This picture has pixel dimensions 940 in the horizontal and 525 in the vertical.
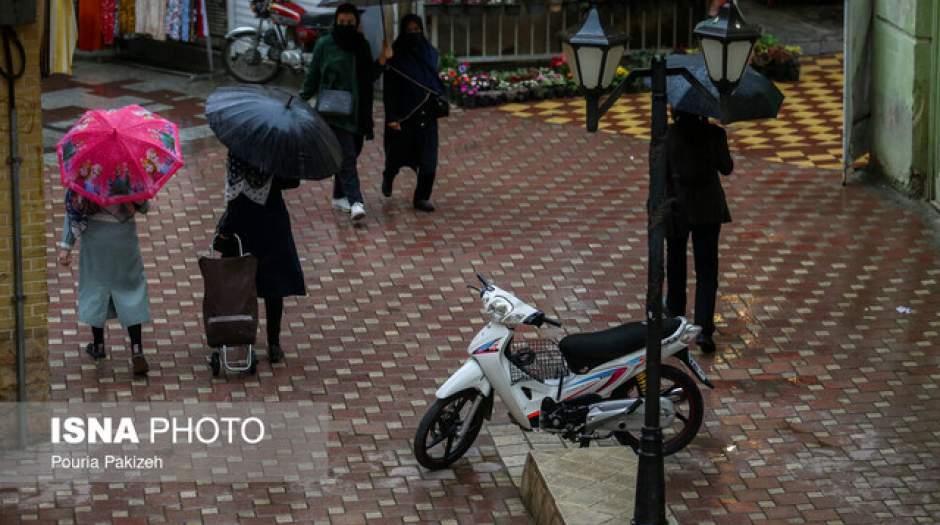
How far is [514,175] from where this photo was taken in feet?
52.6

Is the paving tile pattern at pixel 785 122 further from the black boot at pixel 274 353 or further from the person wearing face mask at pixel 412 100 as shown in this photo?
the black boot at pixel 274 353

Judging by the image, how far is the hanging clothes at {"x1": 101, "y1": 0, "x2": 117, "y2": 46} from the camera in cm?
1998

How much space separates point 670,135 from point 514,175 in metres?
4.75

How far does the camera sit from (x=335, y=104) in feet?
46.0

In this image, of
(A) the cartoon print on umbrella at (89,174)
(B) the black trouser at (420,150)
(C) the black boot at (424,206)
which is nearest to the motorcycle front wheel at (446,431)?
(A) the cartoon print on umbrella at (89,174)

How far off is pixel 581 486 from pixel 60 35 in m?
4.29

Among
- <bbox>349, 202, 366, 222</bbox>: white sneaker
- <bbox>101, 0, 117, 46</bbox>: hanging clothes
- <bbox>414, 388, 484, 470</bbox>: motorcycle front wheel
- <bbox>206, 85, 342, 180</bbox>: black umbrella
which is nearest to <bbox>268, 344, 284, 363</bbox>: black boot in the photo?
<bbox>206, 85, 342, 180</bbox>: black umbrella

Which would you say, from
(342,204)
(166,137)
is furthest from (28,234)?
(342,204)

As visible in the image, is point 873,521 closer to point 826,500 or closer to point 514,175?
point 826,500

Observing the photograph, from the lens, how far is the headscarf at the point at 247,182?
1084 centimetres

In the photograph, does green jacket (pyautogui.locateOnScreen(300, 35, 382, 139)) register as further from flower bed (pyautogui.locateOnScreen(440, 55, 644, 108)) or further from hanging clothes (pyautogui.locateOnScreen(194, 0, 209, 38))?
hanging clothes (pyautogui.locateOnScreen(194, 0, 209, 38))

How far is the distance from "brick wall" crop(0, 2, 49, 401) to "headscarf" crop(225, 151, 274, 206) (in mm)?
1510

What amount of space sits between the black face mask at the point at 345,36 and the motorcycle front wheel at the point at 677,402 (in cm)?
522

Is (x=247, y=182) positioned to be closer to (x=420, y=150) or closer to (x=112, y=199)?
(x=112, y=199)
